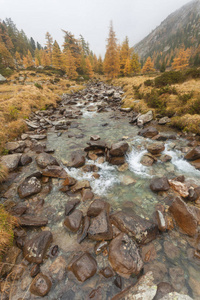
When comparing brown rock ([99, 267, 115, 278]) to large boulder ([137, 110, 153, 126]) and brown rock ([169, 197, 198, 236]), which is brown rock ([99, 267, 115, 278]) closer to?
brown rock ([169, 197, 198, 236])

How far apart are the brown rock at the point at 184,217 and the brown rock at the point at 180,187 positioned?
0.82 m

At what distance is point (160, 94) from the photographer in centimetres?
1445

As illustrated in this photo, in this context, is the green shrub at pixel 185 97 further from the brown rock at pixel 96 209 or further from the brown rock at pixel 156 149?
the brown rock at pixel 96 209

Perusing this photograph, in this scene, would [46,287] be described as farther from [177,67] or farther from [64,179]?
[177,67]

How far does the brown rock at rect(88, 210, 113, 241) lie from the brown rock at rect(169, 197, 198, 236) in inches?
93.3

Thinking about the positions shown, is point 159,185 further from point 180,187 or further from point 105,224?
point 105,224

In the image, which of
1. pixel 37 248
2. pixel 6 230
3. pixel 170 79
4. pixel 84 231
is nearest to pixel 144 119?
pixel 170 79

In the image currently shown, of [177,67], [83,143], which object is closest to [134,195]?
[83,143]

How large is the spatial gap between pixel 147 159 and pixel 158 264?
491 cm

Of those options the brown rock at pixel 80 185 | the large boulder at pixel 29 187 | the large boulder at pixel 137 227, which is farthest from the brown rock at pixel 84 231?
the large boulder at pixel 29 187

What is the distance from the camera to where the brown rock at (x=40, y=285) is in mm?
2993

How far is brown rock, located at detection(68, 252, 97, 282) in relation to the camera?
3.26 metres

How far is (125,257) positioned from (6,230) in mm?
3496

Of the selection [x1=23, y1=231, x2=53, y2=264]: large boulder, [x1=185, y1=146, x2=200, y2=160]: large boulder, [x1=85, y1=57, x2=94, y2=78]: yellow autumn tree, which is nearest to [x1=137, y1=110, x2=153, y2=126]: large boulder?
[x1=185, y1=146, x2=200, y2=160]: large boulder
